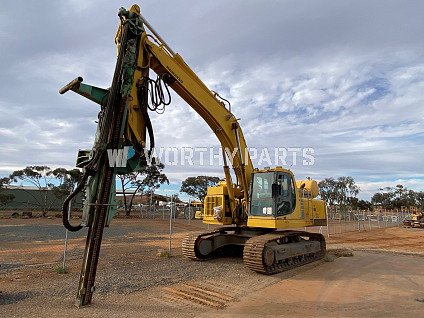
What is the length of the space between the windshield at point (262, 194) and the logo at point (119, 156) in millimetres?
4794

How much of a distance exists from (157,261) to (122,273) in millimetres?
2065

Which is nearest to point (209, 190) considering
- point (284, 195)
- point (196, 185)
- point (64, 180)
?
point (284, 195)

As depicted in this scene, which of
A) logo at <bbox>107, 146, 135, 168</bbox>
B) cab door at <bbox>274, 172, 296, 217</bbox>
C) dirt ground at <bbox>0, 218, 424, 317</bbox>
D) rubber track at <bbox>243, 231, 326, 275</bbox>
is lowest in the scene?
dirt ground at <bbox>0, 218, 424, 317</bbox>

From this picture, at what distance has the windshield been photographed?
9.18 metres

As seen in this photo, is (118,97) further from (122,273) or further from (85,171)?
(122,273)

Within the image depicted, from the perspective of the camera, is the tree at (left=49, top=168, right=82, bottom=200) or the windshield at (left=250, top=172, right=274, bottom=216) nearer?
the windshield at (left=250, top=172, right=274, bottom=216)

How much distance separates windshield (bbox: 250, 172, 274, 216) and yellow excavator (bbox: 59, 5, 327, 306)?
30 millimetres

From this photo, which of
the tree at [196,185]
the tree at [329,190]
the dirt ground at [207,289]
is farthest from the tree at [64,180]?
the tree at [329,190]

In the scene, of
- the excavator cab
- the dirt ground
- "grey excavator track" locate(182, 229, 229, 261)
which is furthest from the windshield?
"grey excavator track" locate(182, 229, 229, 261)

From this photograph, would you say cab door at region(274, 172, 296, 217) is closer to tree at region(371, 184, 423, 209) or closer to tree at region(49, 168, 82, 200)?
tree at region(49, 168, 82, 200)

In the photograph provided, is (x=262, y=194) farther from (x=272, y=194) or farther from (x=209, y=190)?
(x=209, y=190)

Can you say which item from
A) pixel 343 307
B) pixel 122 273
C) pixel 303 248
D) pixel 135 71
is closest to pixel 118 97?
pixel 135 71

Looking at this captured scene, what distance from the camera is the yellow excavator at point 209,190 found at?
556 centimetres

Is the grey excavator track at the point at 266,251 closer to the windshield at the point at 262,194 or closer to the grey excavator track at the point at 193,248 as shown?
the grey excavator track at the point at 193,248
